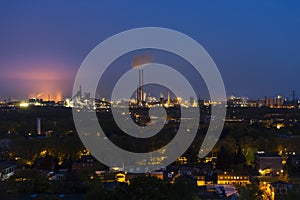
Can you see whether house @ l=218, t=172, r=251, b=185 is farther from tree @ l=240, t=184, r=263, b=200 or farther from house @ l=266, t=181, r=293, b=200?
tree @ l=240, t=184, r=263, b=200

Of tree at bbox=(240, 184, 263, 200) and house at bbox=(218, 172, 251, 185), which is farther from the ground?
tree at bbox=(240, 184, 263, 200)

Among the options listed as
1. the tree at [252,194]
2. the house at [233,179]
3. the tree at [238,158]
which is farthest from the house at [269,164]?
the tree at [252,194]

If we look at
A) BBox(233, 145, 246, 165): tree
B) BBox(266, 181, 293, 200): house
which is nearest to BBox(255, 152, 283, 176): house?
BBox(233, 145, 246, 165): tree

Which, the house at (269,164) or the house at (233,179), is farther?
the house at (269,164)

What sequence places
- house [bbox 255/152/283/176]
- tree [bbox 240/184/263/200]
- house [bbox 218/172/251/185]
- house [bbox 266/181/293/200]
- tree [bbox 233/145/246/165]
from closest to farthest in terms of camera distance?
tree [bbox 240/184/263/200]
house [bbox 266/181/293/200]
house [bbox 218/172/251/185]
house [bbox 255/152/283/176]
tree [bbox 233/145/246/165]

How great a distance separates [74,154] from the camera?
8.16m

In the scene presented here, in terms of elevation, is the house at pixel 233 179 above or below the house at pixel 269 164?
below

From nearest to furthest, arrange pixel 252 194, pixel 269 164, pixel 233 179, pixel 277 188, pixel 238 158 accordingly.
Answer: pixel 252 194
pixel 277 188
pixel 233 179
pixel 269 164
pixel 238 158

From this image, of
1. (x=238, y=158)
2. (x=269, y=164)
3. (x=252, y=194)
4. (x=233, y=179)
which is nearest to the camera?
(x=252, y=194)

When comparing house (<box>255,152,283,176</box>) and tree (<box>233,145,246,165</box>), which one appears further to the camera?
tree (<box>233,145,246,165</box>)

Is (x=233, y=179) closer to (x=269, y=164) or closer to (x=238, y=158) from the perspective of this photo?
(x=269, y=164)

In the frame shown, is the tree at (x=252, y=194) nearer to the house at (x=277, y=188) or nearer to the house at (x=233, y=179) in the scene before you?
the house at (x=277, y=188)

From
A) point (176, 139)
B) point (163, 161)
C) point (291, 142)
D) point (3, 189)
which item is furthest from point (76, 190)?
point (291, 142)

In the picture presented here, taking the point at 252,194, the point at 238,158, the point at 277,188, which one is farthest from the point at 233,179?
the point at 252,194
